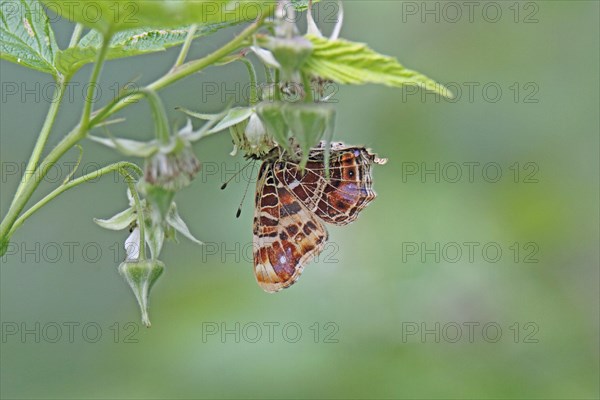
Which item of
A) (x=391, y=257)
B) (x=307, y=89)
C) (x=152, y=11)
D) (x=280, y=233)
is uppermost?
(x=152, y=11)

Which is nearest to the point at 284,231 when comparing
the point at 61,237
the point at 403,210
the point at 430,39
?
the point at 403,210

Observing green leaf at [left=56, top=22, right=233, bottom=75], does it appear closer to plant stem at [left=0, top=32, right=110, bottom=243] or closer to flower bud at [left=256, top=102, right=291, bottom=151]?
plant stem at [left=0, top=32, right=110, bottom=243]

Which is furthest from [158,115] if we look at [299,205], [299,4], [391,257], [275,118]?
[391,257]

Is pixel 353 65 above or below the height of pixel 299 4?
below

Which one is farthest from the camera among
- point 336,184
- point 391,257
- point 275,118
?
point 391,257

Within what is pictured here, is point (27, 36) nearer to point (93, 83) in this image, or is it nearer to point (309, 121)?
point (93, 83)

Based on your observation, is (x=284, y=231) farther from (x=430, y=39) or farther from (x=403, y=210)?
(x=430, y=39)

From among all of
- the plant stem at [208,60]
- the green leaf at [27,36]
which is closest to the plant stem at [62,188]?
the plant stem at [208,60]
